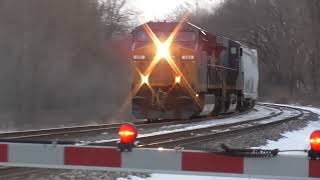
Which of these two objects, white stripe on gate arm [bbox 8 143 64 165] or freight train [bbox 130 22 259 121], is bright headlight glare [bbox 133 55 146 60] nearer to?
freight train [bbox 130 22 259 121]

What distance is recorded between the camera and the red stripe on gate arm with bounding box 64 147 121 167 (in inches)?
197

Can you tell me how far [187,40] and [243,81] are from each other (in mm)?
9641

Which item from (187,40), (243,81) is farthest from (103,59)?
(187,40)

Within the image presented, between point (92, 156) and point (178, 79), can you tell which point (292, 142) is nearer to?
point (178, 79)

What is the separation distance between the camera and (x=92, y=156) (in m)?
5.04

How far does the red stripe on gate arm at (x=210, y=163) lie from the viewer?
4.85 meters

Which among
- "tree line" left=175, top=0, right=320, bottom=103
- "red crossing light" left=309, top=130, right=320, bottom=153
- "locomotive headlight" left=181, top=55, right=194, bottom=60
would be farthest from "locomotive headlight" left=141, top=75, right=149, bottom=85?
"tree line" left=175, top=0, right=320, bottom=103

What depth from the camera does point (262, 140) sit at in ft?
53.3

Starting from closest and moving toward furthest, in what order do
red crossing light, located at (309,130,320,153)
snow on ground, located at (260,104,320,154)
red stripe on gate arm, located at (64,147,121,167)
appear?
1. red crossing light, located at (309,130,320,153)
2. red stripe on gate arm, located at (64,147,121,167)
3. snow on ground, located at (260,104,320,154)

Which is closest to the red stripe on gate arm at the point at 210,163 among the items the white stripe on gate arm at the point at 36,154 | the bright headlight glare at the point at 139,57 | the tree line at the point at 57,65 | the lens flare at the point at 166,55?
the white stripe on gate arm at the point at 36,154

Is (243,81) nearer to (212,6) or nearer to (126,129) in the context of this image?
(126,129)

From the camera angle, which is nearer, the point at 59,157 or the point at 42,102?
the point at 59,157

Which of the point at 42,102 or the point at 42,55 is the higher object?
the point at 42,55

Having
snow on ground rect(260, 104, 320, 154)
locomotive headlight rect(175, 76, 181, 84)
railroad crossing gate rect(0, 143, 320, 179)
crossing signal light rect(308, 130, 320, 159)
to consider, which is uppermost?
locomotive headlight rect(175, 76, 181, 84)
